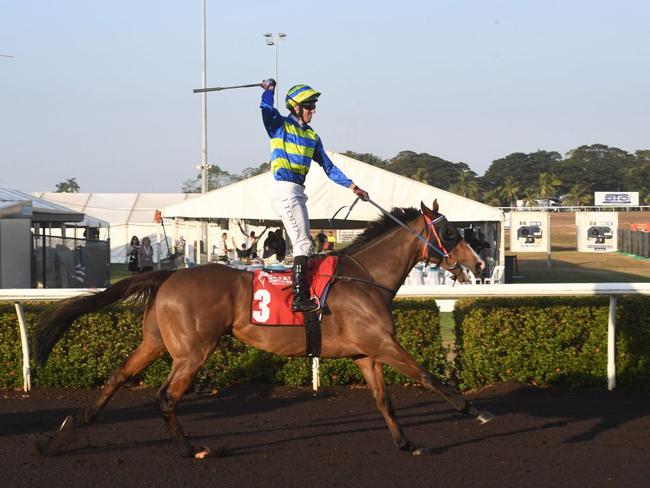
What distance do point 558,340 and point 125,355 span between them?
12.3ft

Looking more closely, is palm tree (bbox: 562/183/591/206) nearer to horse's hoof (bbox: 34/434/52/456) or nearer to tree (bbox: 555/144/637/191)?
tree (bbox: 555/144/637/191)

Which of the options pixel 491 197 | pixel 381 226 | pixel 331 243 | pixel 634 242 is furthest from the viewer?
pixel 491 197

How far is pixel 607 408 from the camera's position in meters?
6.54

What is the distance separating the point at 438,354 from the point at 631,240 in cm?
3085

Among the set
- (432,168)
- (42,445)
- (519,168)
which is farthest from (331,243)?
(519,168)

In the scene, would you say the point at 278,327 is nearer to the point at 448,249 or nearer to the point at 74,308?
the point at 448,249

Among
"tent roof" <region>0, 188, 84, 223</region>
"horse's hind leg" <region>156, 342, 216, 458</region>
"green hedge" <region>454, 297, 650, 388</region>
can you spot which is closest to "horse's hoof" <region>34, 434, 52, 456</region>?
"horse's hind leg" <region>156, 342, 216, 458</region>

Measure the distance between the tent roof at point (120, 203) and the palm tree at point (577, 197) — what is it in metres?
45.1

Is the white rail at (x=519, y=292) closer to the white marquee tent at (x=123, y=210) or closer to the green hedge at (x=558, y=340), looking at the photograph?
the green hedge at (x=558, y=340)

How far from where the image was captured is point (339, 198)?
53.4 ft

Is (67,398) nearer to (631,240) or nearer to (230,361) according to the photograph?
(230,361)

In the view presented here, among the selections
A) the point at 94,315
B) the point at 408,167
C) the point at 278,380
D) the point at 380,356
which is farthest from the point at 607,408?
the point at 408,167

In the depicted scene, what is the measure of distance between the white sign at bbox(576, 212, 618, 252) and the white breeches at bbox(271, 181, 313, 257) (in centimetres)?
3535

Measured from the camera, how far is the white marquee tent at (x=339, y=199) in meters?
16.1
